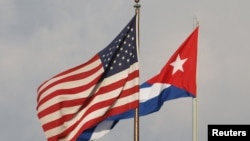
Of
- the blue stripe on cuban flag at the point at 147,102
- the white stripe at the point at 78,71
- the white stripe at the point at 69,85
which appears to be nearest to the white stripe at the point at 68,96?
the white stripe at the point at 69,85

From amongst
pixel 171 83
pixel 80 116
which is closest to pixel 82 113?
pixel 80 116

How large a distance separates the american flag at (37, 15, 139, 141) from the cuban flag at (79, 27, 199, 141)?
93cm

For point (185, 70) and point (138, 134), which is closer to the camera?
point (138, 134)

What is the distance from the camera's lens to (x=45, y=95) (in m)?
37.2

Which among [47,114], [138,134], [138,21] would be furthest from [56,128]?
[138,21]

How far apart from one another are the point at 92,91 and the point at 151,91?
123 inches

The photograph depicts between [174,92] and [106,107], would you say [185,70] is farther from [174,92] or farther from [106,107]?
[106,107]

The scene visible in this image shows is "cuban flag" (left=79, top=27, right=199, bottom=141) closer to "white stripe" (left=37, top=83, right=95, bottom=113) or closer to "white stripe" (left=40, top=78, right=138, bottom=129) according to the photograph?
"white stripe" (left=40, top=78, right=138, bottom=129)

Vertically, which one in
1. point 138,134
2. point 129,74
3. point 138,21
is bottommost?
point 138,134

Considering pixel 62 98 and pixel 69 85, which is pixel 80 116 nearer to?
pixel 62 98

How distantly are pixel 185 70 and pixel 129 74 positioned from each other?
261 centimetres

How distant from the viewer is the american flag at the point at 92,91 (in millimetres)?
36875

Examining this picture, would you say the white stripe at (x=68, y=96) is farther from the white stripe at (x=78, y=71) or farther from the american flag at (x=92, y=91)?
the white stripe at (x=78, y=71)

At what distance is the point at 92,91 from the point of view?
37.3 meters
